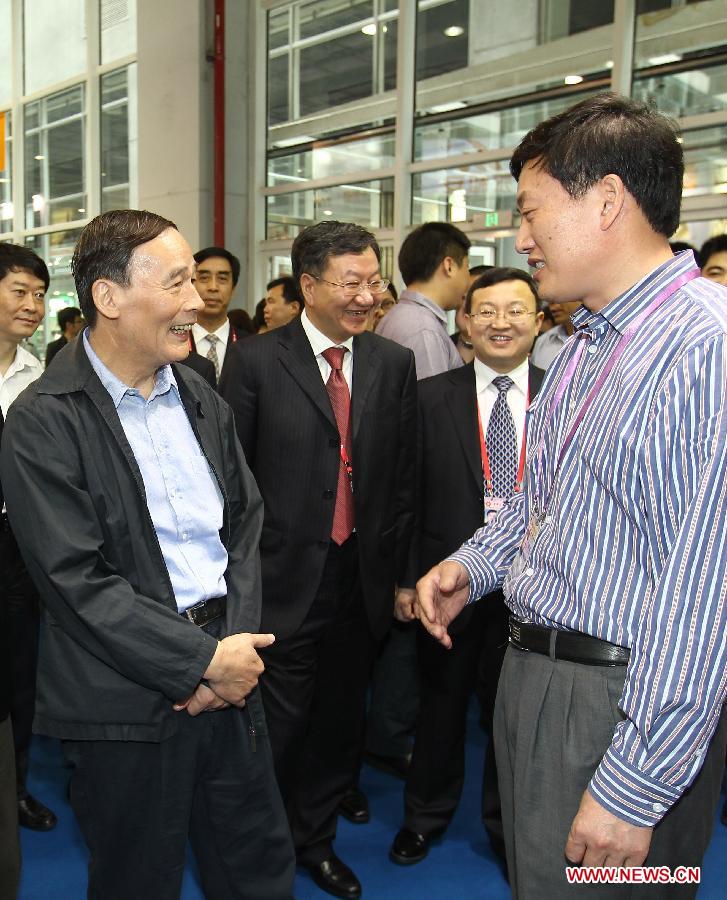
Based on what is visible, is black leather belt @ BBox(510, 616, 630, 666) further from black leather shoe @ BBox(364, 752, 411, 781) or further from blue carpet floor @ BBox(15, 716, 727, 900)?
black leather shoe @ BBox(364, 752, 411, 781)

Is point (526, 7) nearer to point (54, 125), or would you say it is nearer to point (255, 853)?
point (255, 853)

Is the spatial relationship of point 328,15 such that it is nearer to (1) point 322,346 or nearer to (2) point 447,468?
(1) point 322,346

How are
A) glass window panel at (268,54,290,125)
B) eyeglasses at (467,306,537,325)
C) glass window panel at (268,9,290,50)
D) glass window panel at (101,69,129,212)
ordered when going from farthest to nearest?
glass window panel at (101,69,129,212)
glass window panel at (268,54,290,125)
glass window panel at (268,9,290,50)
eyeglasses at (467,306,537,325)

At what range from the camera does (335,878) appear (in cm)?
247

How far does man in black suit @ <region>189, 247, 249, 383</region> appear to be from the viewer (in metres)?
4.04

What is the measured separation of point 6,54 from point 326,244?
32.2 feet

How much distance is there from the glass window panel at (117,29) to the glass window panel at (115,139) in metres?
0.21

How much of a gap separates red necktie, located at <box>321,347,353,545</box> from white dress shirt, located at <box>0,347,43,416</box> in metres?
1.12

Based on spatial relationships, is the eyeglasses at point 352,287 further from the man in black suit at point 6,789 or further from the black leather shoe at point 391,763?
the black leather shoe at point 391,763

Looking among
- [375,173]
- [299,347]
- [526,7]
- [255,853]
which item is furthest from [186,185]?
[255,853]

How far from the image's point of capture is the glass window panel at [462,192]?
587 cm

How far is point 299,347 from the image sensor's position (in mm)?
2531

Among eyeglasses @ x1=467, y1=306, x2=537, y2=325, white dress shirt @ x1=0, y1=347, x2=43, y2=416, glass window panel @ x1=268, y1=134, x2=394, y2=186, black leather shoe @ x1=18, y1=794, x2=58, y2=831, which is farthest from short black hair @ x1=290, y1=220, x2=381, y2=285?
glass window panel @ x1=268, y1=134, x2=394, y2=186

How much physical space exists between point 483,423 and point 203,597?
123cm
